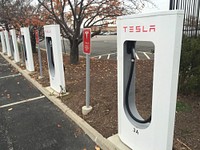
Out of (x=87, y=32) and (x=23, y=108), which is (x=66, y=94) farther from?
(x=87, y=32)

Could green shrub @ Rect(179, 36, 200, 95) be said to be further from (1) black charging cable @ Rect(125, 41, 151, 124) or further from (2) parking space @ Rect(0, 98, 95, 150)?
(2) parking space @ Rect(0, 98, 95, 150)

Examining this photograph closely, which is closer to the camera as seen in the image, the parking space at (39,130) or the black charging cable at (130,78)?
the black charging cable at (130,78)

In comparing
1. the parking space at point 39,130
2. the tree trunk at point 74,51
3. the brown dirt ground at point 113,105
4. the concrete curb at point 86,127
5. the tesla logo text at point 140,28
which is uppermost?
the tesla logo text at point 140,28

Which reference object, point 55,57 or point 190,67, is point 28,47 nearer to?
point 55,57

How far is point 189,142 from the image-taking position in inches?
112

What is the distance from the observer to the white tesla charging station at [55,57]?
468 centimetres

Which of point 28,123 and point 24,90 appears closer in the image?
point 28,123

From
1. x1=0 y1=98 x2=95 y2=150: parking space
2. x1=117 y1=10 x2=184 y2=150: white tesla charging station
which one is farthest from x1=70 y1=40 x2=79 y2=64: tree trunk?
x1=117 y1=10 x2=184 y2=150: white tesla charging station

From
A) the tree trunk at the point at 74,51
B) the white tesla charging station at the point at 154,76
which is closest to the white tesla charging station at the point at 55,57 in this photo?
the white tesla charging station at the point at 154,76

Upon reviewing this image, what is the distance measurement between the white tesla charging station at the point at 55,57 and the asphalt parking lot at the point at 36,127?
0.48 meters

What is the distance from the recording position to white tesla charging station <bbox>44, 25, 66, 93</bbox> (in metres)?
4.68

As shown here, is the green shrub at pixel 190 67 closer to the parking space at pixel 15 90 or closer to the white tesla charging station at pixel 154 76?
the white tesla charging station at pixel 154 76

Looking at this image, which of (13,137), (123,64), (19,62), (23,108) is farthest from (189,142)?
(19,62)

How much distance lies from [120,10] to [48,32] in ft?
Result: 12.6
